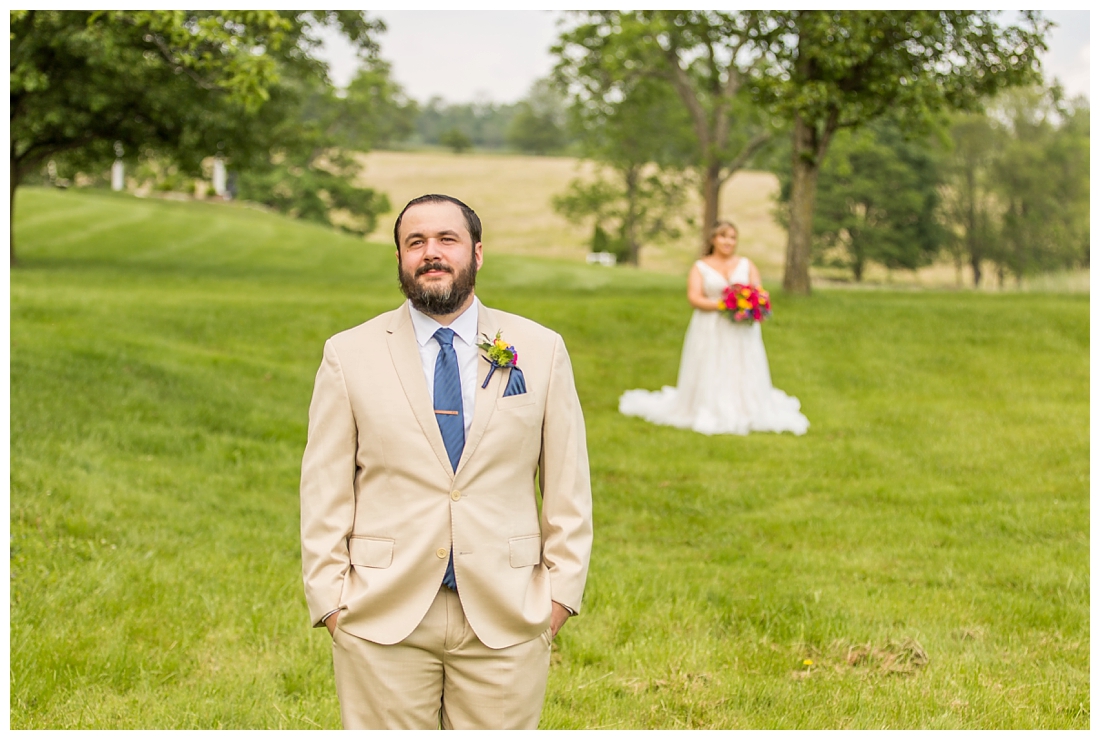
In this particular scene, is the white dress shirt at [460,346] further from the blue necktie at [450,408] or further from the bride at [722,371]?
the bride at [722,371]

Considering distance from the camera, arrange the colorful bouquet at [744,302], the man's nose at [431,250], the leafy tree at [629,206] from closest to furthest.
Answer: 1. the man's nose at [431,250]
2. the colorful bouquet at [744,302]
3. the leafy tree at [629,206]

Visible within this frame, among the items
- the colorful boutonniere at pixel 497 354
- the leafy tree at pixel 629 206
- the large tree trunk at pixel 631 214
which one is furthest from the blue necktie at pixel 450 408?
the large tree trunk at pixel 631 214

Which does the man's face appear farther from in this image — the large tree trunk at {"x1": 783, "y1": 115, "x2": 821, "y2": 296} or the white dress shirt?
the large tree trunk at {"x1": 783, "y1": 115, "x2": 821, "y2": 296}

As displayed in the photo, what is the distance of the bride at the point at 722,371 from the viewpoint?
553 inches

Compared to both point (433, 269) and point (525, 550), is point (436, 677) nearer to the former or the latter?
point (525, 550)

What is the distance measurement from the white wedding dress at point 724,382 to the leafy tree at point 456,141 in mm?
106470

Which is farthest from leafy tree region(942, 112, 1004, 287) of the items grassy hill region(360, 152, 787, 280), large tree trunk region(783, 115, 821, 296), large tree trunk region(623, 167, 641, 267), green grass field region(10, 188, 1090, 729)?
green grass field region(10, 188, 1090, 729)

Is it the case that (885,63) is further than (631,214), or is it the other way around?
(631,214)

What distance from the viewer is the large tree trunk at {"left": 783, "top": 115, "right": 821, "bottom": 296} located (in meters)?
23.4

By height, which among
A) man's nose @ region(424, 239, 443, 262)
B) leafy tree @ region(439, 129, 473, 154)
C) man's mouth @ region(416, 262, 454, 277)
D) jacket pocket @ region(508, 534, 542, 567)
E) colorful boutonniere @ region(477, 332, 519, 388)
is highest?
leafy tree @ region(439, 129, 473, 154)

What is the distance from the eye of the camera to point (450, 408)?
348 cm

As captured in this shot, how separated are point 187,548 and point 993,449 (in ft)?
30.4

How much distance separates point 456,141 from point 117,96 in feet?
311

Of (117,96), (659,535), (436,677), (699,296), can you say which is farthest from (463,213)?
(117,96)
